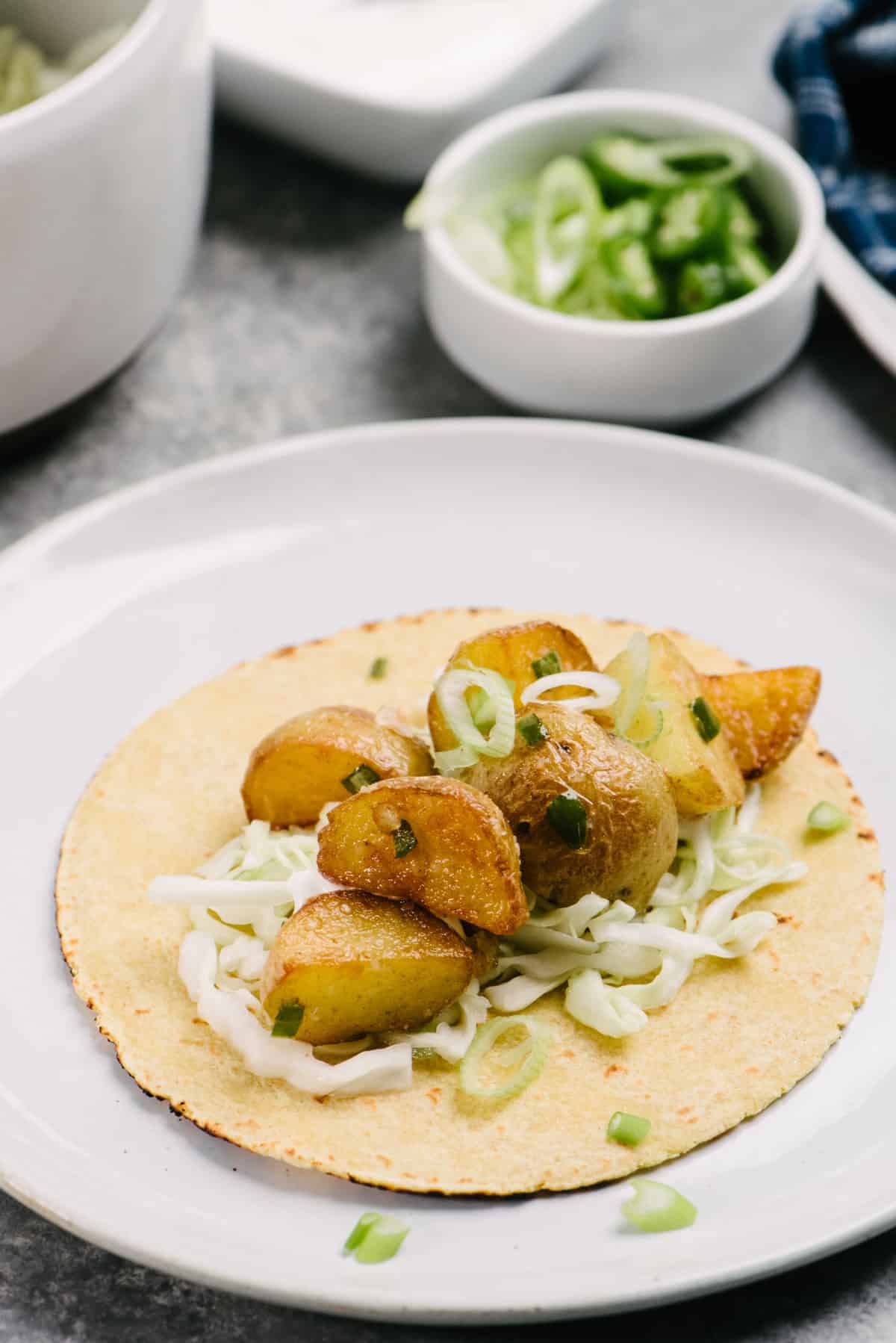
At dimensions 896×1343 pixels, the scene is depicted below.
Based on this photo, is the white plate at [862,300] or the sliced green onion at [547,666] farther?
the white plate at [862,300]

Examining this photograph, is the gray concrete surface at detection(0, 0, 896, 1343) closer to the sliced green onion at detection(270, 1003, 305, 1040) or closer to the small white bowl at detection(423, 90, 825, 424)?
the small white bowl at detection(423, 90, 825, 424)

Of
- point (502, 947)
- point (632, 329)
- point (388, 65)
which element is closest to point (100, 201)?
point (632, 329)

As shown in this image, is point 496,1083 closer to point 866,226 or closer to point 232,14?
point 866,226

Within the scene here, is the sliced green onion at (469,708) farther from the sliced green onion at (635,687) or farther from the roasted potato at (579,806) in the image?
the sliced green onion at (635,687)

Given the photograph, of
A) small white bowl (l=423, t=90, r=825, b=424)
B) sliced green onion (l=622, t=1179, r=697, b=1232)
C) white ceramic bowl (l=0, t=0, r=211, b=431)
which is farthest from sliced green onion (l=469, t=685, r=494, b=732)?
white ceramic bowl (l=0, t=0, r=211, b=431)

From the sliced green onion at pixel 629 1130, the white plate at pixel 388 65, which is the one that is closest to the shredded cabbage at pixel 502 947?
the sliced green onion at pixel 629 1130
